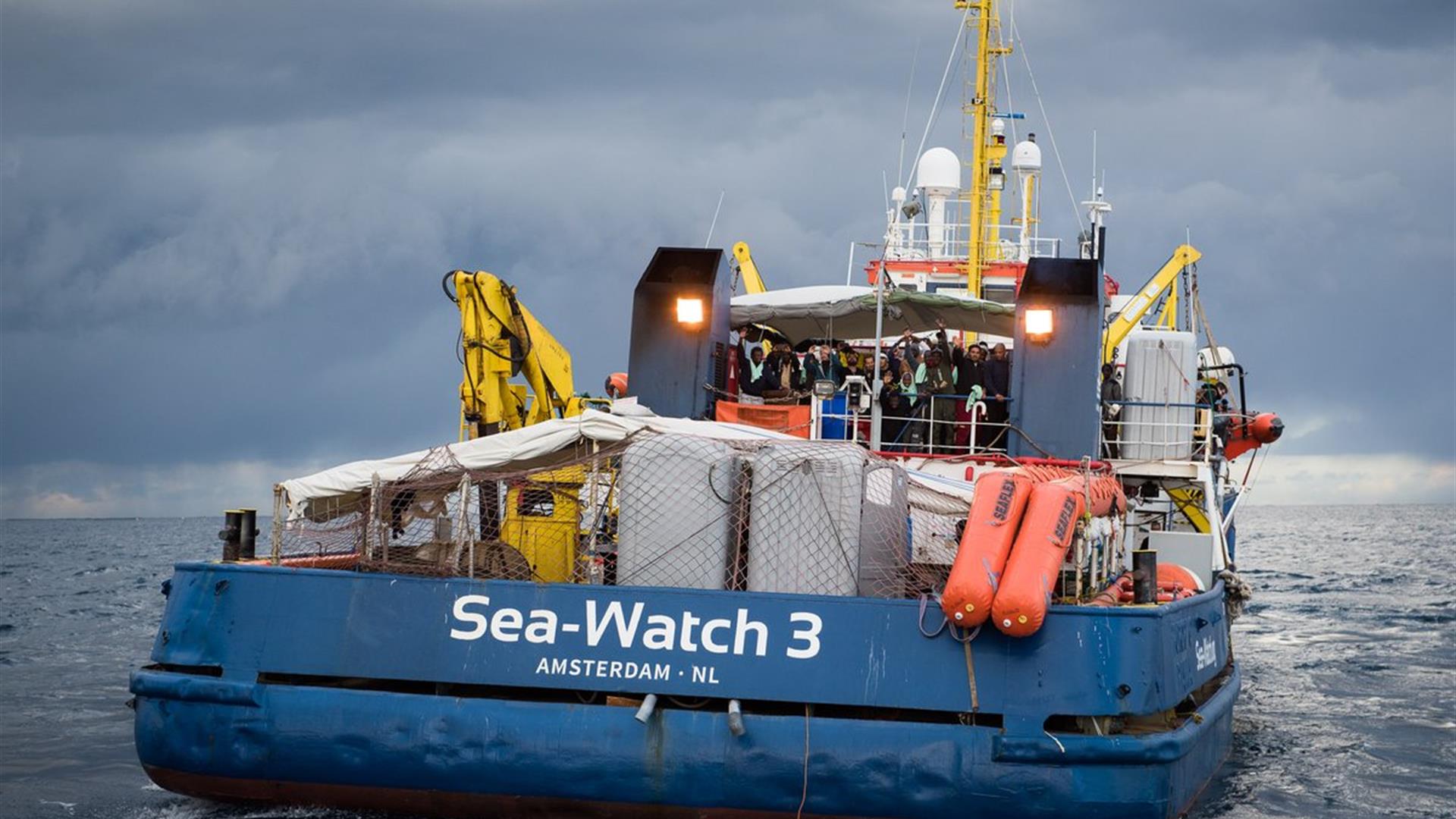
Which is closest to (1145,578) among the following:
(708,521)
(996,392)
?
(708,521)

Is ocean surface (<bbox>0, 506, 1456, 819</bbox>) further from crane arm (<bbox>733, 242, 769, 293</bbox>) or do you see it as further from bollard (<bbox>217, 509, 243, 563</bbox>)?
crane arm (<bbox>733, 242, 769, 293</bbox>)

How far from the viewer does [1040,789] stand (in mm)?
10938

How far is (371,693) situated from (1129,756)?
5.29 m

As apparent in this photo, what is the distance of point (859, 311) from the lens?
18109mm

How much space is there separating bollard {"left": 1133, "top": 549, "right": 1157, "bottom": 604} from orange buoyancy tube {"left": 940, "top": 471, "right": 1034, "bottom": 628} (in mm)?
1122

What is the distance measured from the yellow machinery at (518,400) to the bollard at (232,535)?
197cm

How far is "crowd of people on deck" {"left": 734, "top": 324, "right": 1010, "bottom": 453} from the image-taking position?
1647 centimetres

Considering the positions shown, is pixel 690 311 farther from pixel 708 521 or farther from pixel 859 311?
pixel 708 521

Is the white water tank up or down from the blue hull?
up

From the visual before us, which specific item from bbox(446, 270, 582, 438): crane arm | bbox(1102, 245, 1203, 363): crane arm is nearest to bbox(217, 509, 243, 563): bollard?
bbox(446, 270, 582, 438): crane arm

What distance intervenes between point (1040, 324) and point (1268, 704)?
870 centimetres

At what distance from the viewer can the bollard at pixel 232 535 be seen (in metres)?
12.9

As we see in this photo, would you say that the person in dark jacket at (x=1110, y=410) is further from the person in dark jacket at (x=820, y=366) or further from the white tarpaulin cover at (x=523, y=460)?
the white tarpaulin cover at (x=523, y=460)

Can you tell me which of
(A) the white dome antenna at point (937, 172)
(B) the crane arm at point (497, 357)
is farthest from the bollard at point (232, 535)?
(A) the white dome antenna at point (937, 172)
